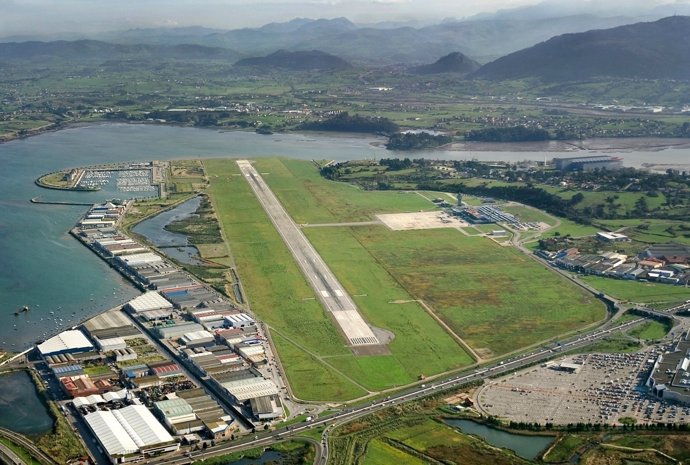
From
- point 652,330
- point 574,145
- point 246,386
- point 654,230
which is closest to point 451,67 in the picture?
point 574,145

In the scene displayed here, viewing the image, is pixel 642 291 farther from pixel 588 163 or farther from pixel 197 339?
pixel 588 163

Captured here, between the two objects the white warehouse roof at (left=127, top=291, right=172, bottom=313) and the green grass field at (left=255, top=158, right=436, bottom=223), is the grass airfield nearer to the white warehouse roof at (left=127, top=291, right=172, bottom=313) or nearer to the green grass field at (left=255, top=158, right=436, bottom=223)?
the green grass field at (left=255, top=158, right=436, bottom=223)

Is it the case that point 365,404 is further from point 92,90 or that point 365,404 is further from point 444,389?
point 92,90

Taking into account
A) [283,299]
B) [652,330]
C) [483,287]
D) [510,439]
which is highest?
[283,299]

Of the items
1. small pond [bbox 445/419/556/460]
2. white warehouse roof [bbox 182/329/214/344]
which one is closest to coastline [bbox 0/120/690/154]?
white warehouse roof [bbox 182/329/214/344]

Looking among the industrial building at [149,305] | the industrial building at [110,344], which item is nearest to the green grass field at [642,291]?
the industrial building at [149,305]

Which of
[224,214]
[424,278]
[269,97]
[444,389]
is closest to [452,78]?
[269,97]
